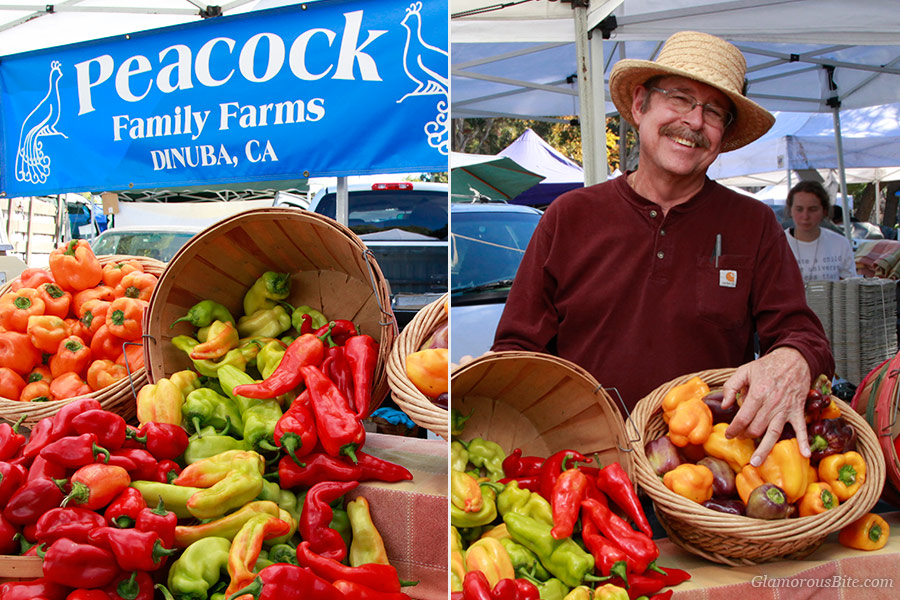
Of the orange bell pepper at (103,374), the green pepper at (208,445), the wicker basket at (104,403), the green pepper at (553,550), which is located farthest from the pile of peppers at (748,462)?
the orange bell pepper at (103,374)

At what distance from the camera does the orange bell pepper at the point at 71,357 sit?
1.92m

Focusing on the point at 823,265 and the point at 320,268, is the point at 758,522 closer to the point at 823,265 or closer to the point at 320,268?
the point at 320,268

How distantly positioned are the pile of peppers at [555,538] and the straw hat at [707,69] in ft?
2.91

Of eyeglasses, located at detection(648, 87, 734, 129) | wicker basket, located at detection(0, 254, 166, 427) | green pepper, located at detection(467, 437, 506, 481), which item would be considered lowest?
green pepper, located at detection(467, 437, 506, 481)

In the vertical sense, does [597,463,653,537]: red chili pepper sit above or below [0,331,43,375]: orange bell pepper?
below

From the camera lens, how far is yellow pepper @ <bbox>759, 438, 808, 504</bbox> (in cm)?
131

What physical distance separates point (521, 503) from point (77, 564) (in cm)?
76

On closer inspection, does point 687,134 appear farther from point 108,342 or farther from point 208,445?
point 108,342

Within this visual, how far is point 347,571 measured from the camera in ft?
4.33

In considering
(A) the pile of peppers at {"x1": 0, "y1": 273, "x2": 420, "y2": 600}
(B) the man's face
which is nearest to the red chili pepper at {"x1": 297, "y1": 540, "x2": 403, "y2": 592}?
(A) the pile of peppers at {"x1": 0, "y1": 273, "x2": 420, "y2": 600}

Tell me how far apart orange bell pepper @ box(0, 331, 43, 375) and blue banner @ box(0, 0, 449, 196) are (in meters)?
1.00

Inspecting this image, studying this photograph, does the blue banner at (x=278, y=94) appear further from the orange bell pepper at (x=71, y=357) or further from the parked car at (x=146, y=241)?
the orange bell pepper at (x=71, y=357)

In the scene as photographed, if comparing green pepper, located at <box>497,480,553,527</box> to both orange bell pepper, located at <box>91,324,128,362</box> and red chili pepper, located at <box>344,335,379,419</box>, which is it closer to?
red chili pepper, located at <box>344,335,379,419</box>

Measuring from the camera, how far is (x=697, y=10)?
285cm
